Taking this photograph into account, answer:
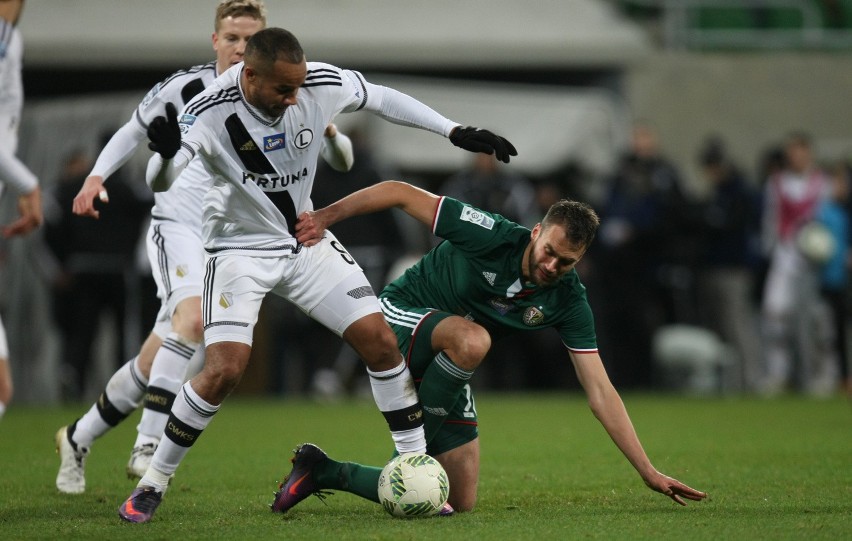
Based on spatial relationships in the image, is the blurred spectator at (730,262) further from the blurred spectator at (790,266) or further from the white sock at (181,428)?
the white sock at (181,428)

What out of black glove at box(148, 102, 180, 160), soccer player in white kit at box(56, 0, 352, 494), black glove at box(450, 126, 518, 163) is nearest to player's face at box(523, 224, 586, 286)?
black glove at box(450, 126, 518, 163)

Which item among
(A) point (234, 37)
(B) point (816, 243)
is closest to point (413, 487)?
(A) point (234, 37)

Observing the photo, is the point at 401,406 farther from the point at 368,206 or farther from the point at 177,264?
the point at 177,264

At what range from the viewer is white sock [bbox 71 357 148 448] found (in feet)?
23.3

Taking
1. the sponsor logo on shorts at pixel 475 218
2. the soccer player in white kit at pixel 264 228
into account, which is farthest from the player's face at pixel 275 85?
the sponsor logo on shorts at pixel 475 218

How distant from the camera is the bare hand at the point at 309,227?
608cm

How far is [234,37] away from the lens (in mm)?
6965

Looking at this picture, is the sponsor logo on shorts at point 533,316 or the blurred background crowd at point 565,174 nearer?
the sponsor logo on shorts at point 533,316

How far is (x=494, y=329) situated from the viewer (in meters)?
6.54

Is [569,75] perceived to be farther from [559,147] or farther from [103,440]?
[103,440]

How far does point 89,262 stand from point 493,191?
4.30 meters

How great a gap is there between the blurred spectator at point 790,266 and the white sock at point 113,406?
30.9 ft

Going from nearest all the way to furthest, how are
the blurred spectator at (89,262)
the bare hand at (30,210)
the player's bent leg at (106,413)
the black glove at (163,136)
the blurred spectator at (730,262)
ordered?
the black glove at (163,136), the bare hand at (30,210), the player's bent leg at (106,413), the blurred spectator at (89,262), the blurred spectator at (730,262)

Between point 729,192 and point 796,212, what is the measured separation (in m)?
0.76
